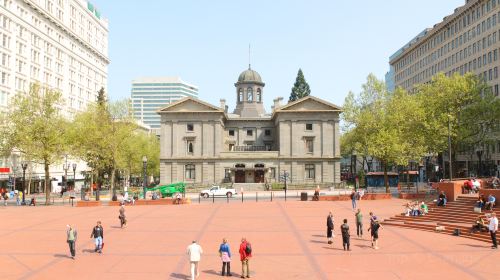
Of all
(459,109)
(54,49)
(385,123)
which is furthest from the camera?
(54,49)

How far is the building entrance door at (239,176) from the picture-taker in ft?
247

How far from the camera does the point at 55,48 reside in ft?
281

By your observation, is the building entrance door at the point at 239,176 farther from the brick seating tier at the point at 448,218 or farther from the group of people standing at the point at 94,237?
the group of people standing at the point at 94,237

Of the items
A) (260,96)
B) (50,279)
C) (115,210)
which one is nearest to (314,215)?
(115,210)

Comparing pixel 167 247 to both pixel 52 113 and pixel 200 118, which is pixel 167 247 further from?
pixel 200 118

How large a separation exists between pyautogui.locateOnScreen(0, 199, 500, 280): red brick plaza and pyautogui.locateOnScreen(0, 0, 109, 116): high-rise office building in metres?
43.9

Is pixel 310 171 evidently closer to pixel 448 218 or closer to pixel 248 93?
pixel 248 93

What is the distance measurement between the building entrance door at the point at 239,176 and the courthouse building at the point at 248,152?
192 mm

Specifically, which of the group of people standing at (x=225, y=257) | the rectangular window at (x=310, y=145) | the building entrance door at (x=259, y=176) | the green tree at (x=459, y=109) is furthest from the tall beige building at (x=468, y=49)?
the group of people standing at (x=225, y=257)

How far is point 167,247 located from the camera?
22422mm

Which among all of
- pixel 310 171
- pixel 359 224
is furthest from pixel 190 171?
pixel 359 224

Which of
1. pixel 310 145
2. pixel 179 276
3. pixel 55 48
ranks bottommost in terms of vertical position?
pixel 179 276

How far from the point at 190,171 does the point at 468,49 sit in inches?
2164

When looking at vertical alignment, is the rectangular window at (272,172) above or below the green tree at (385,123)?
below
